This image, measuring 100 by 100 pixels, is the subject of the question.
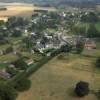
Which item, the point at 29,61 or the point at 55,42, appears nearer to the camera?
the point at 29,61

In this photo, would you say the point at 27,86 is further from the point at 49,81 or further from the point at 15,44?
the point at 15,44

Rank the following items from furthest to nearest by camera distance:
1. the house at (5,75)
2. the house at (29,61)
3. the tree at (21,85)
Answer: the house at (29,61) < the house at (5,75) < the tree at (21,85)

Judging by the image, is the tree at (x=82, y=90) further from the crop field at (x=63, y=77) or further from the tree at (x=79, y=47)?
the tree at (x=79, y=47)

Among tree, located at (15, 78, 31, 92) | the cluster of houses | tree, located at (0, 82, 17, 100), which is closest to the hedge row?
tree, located at (15, 78, 31, 92)

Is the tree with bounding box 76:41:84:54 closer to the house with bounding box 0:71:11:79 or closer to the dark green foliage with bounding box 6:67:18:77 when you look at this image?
the dark green foliage with bounding box 6:67:18:77

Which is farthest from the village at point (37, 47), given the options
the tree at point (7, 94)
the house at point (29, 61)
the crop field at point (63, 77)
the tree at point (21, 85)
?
the tree at point (7, 94)

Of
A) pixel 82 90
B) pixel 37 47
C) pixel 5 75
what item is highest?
pixel 82 90

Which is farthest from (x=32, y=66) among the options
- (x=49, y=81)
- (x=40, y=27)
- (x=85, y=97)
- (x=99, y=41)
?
(x=40, y=27)

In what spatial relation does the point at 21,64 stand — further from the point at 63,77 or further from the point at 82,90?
the point at 82,90

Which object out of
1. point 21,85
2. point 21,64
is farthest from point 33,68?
point 21,85
